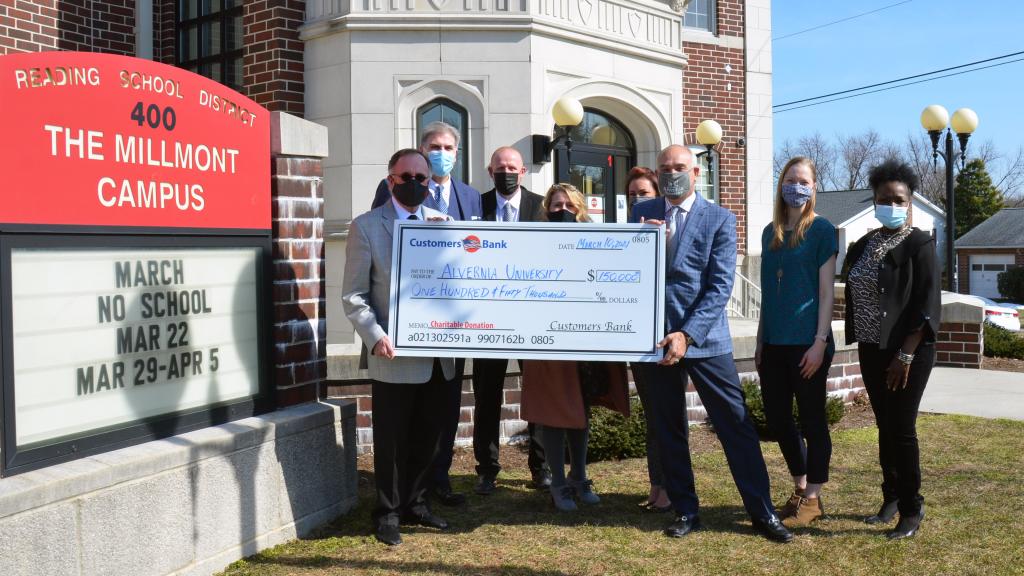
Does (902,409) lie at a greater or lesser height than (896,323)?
lesser

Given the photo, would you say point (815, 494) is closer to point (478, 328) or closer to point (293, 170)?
point (478, 328)

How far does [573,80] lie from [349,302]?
7.58 m

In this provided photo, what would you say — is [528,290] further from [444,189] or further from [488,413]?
[488,413]

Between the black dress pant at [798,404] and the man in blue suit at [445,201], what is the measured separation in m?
1.72

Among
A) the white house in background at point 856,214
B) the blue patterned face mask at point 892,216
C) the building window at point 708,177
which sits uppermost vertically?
the white house in background at point 856,214

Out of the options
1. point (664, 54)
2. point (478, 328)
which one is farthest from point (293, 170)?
point (664, 54)

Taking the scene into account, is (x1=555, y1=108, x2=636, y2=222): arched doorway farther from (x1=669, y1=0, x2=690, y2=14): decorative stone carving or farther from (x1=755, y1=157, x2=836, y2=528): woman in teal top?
(x1=755, y1=157, x2=836, y2=528): woman in teal top

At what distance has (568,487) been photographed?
17.5 feet

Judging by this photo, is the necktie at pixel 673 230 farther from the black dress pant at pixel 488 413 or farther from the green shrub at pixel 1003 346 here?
the green shrub at pixel 1003 346

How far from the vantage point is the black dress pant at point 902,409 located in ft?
15.3

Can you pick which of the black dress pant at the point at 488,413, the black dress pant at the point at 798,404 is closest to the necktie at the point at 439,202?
the black dress pant at the point at 488,413

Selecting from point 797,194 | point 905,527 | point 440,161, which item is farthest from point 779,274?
point 440,161

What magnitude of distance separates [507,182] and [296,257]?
132 cm

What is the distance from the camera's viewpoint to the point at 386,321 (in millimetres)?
4711
